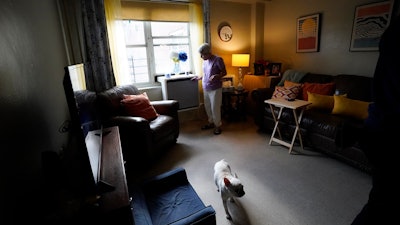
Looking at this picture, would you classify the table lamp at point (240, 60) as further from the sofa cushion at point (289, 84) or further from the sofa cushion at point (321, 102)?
the sofa cushion at point (321, 102)

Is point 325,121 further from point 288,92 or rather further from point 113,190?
point 113,190

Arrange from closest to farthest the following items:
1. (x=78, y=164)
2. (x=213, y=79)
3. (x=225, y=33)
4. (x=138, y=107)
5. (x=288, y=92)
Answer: (x=78, y=164) → (x=138, y=107) → (x=288, y=92) → (x=213, y=79) → (x=225, y=33)

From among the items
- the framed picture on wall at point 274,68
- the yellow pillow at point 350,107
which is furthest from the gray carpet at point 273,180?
the framed picture on wall at point 274,68

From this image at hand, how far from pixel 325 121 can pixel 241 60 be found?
2.13 m

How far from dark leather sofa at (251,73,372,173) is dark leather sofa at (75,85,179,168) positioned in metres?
1.51

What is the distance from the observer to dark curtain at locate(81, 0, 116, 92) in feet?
9.81

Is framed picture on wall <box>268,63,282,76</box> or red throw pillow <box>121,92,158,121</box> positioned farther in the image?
A: framed picture on wall <box>268,63,282,76</box>

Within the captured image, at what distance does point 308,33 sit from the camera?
3732mm

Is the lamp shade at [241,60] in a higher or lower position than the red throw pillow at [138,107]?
higher

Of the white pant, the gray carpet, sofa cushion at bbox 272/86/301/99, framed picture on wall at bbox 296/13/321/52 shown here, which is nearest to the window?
the white pant

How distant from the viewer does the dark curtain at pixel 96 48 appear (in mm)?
2990

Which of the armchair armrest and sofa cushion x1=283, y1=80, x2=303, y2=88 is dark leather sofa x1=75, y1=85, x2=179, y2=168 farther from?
sofa cushion x1=283, y1=80, x2=303, y2=88

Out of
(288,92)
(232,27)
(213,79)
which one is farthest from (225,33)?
(288,92)

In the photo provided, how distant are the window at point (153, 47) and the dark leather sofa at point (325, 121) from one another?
171cm
